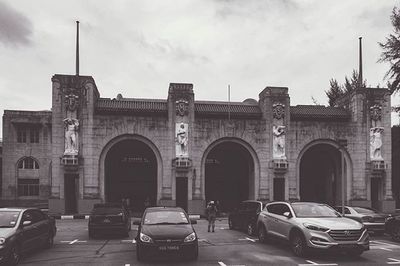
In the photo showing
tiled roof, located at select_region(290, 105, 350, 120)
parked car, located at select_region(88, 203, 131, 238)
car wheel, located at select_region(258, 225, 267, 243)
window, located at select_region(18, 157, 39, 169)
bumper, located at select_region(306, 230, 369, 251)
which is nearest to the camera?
bumper, located at select_region(306, 230, 369, 251)

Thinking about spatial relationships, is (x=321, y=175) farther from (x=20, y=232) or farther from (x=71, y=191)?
(x=20, y=232)

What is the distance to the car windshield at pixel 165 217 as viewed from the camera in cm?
1366

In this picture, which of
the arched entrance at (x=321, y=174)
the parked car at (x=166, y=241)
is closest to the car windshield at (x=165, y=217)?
the parked car at (x=166, y=241)

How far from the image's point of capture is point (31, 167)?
52000 mm

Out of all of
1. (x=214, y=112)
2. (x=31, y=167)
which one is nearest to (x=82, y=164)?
(x=214, y=112)

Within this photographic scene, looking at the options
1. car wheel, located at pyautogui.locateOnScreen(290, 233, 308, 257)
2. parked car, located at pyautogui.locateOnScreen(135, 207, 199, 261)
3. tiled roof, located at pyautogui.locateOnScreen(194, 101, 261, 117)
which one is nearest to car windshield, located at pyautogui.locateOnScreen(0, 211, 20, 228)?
parked car, located at pyautogui.locateOnScreen(135, 207, 199, 261)

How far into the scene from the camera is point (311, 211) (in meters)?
14.7

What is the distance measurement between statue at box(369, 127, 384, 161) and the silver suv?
20.3m

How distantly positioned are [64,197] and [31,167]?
23.6m

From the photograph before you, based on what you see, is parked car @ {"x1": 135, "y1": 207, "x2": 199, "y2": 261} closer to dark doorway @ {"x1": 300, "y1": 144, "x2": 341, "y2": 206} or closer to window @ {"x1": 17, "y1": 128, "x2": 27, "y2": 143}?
dark doorway @ {"x1": 300, "y1": 144, "x2": 341, "y2": 206}

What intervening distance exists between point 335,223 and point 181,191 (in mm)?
20072

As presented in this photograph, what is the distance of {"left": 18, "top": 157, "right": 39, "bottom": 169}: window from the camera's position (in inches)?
Answer: 2031

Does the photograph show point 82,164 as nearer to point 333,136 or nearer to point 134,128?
point 134,128

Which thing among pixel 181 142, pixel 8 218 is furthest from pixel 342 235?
pixel 181 142
